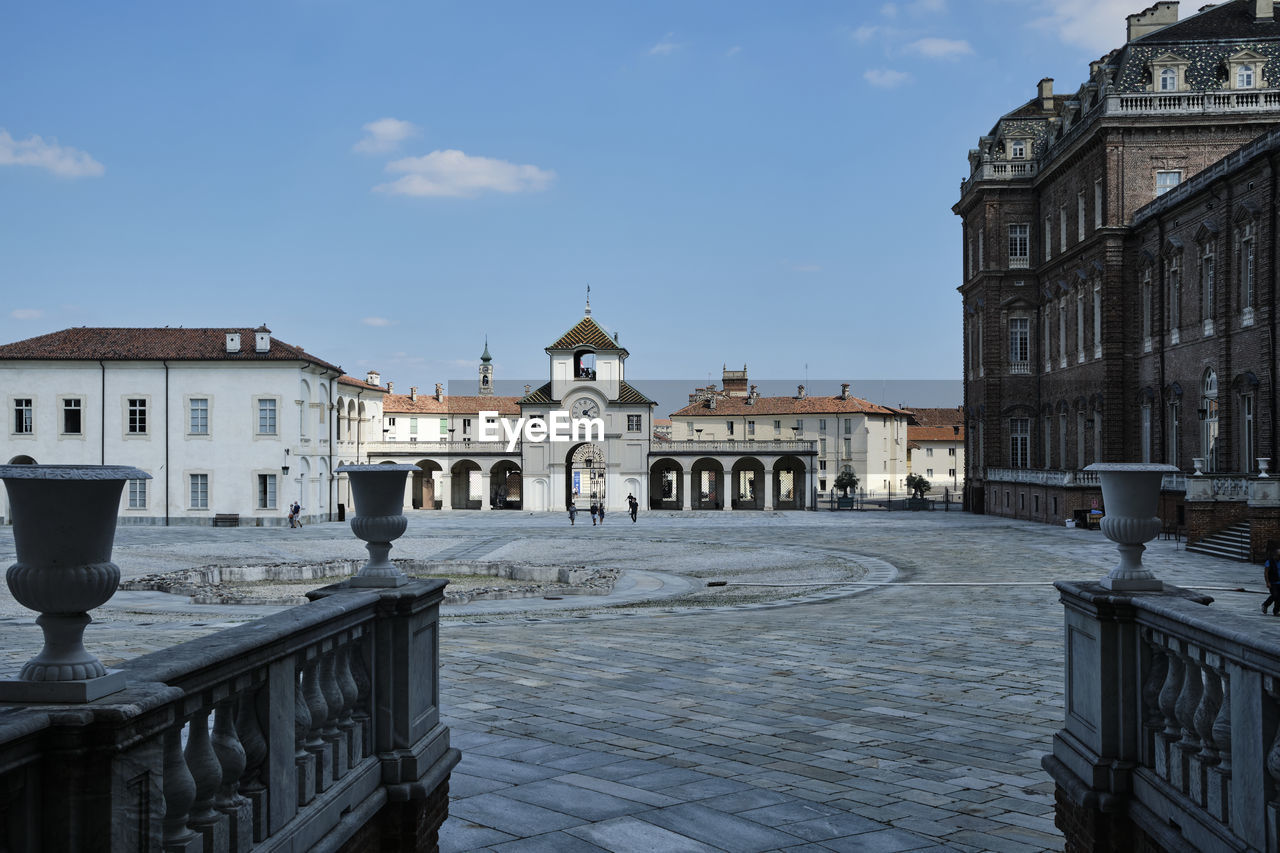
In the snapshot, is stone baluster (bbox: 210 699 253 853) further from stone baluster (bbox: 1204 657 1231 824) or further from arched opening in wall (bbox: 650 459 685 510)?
arched opening in wall (bbox: 650 459 685 510)

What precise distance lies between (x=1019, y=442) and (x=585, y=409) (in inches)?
986

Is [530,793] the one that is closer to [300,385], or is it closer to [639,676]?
[639,676]

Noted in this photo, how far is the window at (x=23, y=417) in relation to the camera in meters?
48.9

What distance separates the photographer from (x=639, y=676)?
1073cm

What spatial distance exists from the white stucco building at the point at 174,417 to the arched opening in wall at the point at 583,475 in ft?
53.5

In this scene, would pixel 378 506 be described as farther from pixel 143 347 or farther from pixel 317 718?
pixel 143 347

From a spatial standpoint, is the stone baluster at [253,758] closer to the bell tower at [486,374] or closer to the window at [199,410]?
the window at [199,410]

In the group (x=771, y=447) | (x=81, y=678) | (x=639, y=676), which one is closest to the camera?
(x=81, y=678)

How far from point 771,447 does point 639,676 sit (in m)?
55.7

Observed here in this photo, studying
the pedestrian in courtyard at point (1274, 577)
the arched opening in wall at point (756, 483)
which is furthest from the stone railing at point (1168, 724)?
the arched opening in wall at point (756, 483)

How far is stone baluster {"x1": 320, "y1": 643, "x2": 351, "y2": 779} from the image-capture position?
5.05 m

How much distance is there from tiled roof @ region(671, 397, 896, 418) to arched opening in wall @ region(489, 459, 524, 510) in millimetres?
13431

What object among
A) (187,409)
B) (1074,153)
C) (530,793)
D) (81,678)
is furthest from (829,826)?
(187,409)
